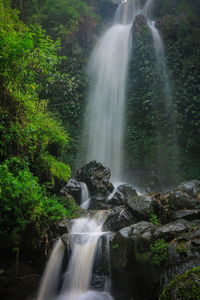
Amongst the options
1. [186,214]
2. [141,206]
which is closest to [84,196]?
[141,206]

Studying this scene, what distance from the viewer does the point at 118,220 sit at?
6.55 meters

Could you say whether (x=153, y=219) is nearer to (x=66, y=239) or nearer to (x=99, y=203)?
(x=66, y=239)

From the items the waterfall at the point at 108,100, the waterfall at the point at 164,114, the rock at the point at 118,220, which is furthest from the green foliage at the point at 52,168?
the waterfall at the point at 164,114

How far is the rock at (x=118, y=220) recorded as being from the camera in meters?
6.48

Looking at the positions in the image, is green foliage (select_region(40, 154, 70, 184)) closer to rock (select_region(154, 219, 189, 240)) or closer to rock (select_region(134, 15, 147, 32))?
rock (select_region(154, 219, 189, 240))

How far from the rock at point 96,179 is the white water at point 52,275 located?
4.89 m

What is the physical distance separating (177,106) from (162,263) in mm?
12716

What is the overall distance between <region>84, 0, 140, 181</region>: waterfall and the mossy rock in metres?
12.5

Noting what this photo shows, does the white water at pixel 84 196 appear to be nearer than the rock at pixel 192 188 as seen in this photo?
No

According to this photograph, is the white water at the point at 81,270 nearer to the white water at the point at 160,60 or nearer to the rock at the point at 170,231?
the rock at the point at 170,231

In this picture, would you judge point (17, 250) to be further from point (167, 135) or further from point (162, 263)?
point (167, 135)

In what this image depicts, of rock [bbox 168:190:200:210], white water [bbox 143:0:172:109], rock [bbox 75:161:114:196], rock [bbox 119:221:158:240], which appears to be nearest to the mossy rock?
rock [bbox 119:221:158:240]

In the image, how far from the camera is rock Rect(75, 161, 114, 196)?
10.6 meters

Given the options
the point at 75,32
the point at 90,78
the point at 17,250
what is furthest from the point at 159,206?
the point at 75,32
